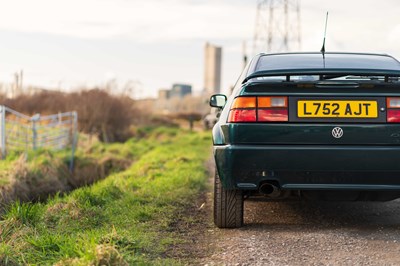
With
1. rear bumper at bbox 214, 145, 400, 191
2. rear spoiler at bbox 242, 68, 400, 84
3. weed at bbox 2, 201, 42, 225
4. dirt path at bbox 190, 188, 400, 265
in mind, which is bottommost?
dirt path at bbox 190, 188, 400, 265

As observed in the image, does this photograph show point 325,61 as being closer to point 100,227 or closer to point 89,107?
point 100,227

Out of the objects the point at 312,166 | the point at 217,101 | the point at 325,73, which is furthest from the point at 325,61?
the point at 217,101

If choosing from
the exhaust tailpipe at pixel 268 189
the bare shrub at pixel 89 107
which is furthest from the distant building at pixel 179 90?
the exhaust tailpipe at pixel 268 189

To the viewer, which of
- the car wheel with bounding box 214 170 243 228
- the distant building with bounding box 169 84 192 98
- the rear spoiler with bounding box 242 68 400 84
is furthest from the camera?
the distant building with bounding box 169 84 192 98

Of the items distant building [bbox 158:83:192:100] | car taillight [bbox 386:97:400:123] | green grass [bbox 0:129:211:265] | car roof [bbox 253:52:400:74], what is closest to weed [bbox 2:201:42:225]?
green grass [bbox 0:129:211:265]

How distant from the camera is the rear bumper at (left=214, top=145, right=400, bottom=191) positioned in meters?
4.29

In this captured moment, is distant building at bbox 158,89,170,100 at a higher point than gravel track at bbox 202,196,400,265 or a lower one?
higher

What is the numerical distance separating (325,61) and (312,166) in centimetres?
101

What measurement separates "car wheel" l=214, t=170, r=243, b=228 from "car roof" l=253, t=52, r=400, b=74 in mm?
1040

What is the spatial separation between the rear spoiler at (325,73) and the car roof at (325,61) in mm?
67

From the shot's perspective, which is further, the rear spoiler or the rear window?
the rear window

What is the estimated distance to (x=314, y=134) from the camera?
14.1 feet

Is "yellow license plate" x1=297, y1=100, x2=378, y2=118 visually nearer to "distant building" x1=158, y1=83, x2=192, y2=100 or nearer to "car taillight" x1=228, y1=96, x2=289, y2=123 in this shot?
"car taillight" x1=228, y1=96, x2=289, y2=123

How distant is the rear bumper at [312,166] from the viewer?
4.29 metres
